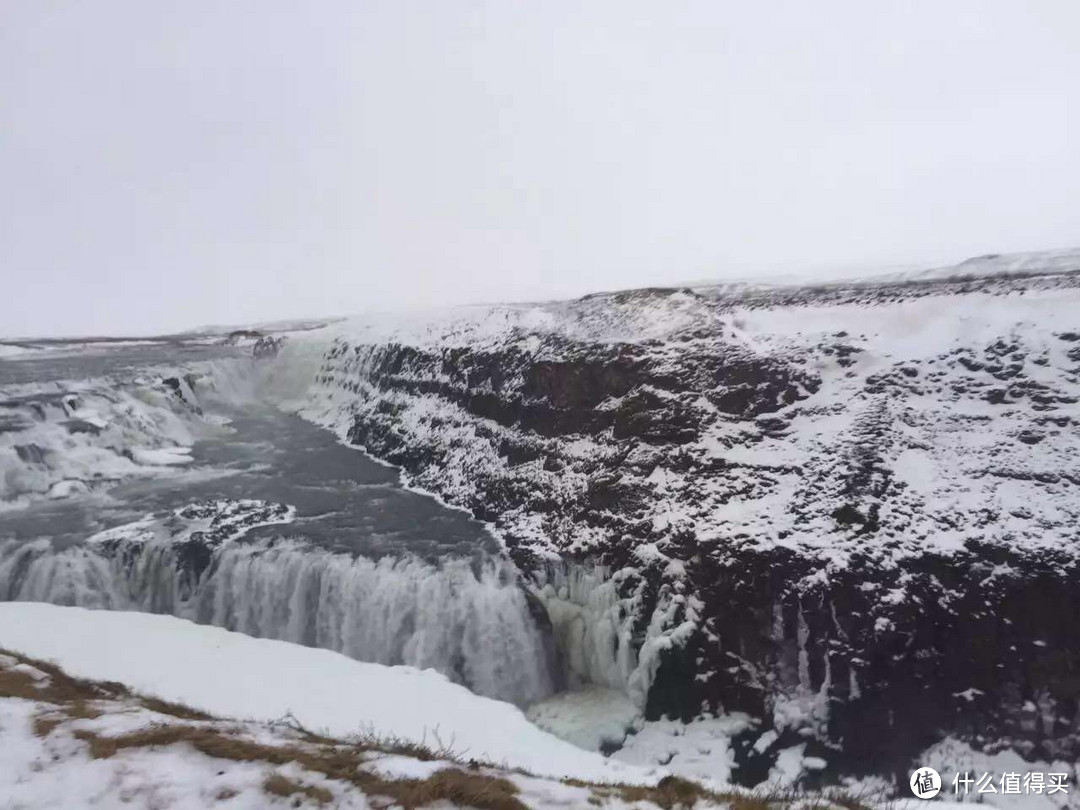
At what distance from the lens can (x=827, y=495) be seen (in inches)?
613

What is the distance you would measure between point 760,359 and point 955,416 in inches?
216

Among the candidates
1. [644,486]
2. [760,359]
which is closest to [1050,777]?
[644,486]

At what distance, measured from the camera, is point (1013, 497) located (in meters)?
14.0

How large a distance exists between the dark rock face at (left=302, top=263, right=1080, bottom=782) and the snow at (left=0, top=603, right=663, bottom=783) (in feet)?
15.4

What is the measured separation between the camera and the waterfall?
15.0 metres

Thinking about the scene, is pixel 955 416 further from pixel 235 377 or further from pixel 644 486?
pixel 235 377

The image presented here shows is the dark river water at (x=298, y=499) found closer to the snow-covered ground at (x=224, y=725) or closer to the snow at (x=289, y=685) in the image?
the snow at (x=289, y=685)

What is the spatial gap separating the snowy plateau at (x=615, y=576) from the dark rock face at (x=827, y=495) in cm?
7

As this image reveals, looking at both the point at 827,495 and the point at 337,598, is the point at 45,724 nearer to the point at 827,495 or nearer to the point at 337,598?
the point at 337,598

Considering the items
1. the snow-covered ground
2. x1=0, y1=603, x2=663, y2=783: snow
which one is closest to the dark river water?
x1=0, y1=603, x2=663, y2=783: snow
